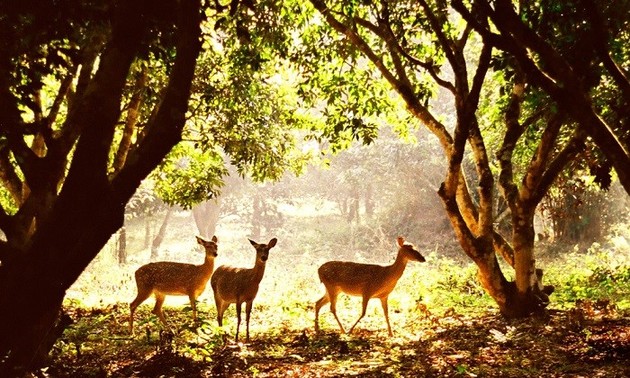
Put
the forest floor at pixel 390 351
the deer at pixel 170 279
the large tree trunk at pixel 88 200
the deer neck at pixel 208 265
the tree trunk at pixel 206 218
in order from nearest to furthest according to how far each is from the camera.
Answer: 1. the large tree trunk at pixel 88 200
2. the forest floor at pixel 390 351
3. the deer at pixel 170 279
4. the deer neck at pixel 208 265
5. the tree trunk at pixel 206 218

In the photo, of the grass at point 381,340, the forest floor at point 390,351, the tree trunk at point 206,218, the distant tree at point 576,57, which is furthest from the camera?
the tree trunk at point 206,218

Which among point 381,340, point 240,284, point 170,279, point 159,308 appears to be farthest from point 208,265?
point 381,340

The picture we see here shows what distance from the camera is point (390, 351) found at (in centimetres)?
786

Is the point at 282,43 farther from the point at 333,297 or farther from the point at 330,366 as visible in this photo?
the point at 330,366

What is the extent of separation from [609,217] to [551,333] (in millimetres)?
22174

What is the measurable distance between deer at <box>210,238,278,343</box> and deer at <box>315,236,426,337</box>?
137 centimetres

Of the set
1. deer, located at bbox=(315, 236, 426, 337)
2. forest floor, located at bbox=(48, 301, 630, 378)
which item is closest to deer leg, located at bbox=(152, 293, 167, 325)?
forest floor, located at bbox=(48, 301, 630, 378)

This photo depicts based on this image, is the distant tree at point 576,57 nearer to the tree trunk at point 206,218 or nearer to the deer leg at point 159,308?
the deer leg at point 159,308

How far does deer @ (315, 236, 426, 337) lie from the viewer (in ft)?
32.6

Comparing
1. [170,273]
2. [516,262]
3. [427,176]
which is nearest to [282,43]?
[170,273]

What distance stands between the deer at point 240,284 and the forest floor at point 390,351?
672 mm

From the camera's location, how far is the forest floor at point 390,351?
635 centimetres

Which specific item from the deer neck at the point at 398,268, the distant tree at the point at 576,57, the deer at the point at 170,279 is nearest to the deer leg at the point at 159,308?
the deer at the point at 170,279

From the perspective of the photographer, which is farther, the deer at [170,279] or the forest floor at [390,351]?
the deer at [170,279]
